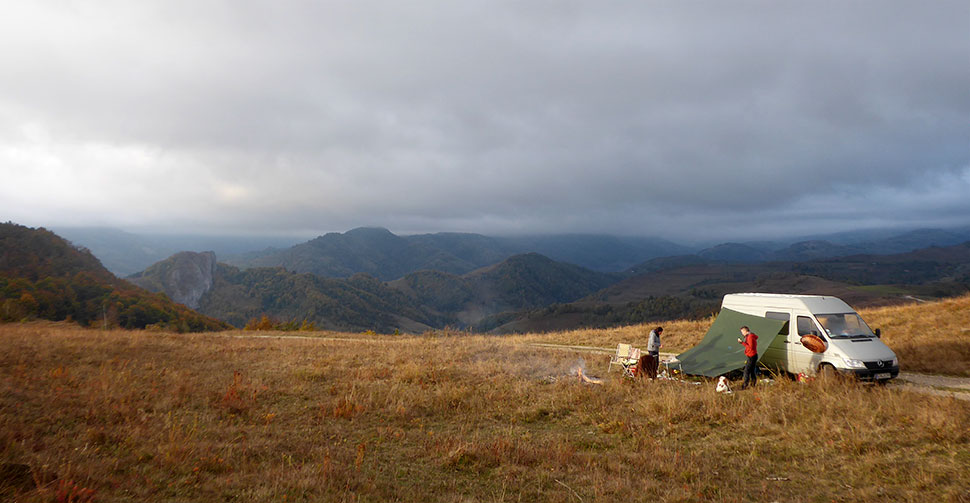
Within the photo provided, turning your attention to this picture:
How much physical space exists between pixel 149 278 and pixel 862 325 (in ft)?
772

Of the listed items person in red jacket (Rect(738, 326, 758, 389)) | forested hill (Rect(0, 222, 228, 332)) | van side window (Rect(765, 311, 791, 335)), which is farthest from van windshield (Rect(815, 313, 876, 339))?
forested hill (Rect(0, 222, 228, 332))

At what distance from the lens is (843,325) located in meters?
12.9

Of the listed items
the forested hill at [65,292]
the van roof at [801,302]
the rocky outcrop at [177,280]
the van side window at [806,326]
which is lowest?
the rocky outcrop at [177,280]

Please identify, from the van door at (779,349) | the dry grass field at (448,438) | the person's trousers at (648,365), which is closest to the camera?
the dry grass field at (448,438)

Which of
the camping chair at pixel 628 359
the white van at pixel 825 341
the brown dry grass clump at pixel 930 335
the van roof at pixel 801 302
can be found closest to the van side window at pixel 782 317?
the white van at pixel 825 341

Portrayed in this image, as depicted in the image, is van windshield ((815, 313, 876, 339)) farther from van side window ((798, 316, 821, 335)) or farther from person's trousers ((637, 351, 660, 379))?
person's trousers ((637, 351, 660, 379))

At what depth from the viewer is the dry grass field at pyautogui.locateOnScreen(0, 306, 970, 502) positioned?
19.7 feet

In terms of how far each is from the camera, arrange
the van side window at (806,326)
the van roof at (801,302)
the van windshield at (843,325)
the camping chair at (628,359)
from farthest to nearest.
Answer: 1. the camping chair at (628,359)
2. the van roof at (801,302)
3. the van side window at (806,326)
4. the van windshield at (843,325)

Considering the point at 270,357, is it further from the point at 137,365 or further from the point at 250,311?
the point at 250,311

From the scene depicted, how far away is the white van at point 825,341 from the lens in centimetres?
1170

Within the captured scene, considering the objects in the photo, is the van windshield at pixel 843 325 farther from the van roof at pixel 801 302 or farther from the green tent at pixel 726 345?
the green tent at pixel 726 345

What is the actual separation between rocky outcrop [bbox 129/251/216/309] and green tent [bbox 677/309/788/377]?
210045mm

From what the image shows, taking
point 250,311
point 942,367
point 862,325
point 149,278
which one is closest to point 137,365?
point 862,325

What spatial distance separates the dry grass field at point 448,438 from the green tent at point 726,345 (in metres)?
1.83
